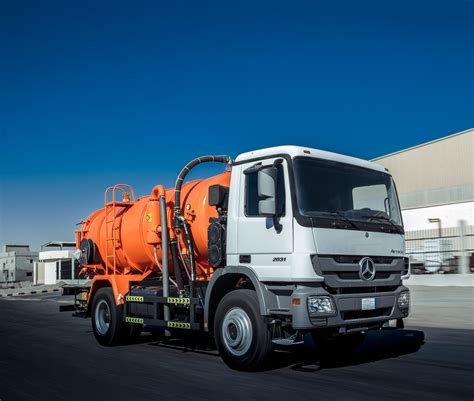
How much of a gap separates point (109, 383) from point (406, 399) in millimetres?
3585

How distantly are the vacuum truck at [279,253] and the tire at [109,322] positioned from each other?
0.82 meters

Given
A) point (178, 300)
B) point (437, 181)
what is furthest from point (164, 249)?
point (437, 181)

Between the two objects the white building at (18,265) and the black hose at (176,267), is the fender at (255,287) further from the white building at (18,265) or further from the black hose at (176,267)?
the white building at (18,265)

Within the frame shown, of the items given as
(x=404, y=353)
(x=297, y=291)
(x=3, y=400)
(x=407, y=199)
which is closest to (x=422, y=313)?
(x=404, y=353)

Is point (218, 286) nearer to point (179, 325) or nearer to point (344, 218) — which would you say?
point (179, 325)

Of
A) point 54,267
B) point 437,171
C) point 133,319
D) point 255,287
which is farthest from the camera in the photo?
point 54,267

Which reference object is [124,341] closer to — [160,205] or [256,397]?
[160,205]

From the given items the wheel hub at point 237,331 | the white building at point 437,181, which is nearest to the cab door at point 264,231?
the wheel hub at point 237,331

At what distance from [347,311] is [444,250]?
55.3 feet

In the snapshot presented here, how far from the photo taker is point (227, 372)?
Result: 7.56 m

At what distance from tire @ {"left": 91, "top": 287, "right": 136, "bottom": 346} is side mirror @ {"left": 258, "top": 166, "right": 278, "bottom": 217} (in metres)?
4.52

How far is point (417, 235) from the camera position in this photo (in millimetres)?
24734

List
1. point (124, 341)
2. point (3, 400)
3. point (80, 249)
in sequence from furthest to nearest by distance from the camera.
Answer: point (80, 249), point (124, 341), point (3, 400)

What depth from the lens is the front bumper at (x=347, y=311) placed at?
679 cm
